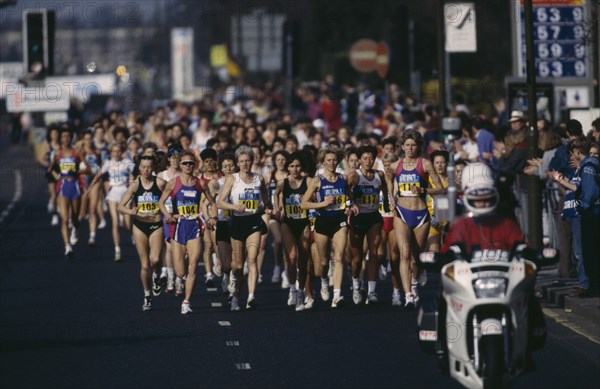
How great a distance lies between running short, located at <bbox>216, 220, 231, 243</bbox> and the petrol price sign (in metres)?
9.67

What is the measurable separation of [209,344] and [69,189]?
11.2 metres

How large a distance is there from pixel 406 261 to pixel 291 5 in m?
36.6

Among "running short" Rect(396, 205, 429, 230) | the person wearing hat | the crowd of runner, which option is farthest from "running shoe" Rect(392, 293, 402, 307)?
the person wearing hat

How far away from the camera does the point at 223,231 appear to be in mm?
17969

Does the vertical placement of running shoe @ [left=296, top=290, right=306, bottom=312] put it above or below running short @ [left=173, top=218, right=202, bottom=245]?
below

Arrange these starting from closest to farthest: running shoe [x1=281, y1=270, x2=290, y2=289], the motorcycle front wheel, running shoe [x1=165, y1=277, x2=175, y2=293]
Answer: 1. the motorcycle front wheel
2. running shoe [x1=165, y1=277, x2=175, y2=293]
3. running shoe [x1=281, y1=270, x2=290, y2=289]

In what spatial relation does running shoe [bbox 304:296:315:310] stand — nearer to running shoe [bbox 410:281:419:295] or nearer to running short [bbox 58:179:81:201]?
running shoe [bbox 410:281:419:295]

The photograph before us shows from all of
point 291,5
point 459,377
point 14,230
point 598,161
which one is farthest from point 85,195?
point 291,5

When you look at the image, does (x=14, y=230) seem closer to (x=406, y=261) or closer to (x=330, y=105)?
(x=330, y=105)

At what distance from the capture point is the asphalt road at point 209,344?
12.5m

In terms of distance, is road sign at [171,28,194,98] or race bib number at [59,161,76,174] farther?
road sign at [171,28,194,98]

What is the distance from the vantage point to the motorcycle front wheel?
10.2 metres

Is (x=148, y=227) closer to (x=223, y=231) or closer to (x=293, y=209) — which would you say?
(x=223, y=231)

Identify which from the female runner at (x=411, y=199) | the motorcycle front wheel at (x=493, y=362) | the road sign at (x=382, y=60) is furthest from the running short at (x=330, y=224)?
the road sign at (x=382, y=60)
